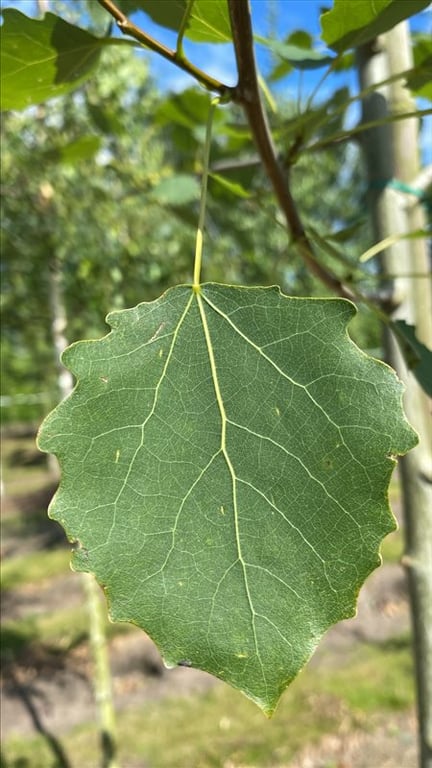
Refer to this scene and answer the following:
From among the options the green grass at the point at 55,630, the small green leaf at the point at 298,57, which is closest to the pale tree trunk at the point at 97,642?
the green grass at the point at 55,630

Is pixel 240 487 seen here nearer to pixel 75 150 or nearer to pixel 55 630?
pixel 75 150

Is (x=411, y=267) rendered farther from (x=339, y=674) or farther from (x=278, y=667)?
(x=339, y=674)

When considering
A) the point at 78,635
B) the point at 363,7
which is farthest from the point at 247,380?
the point at 78,635

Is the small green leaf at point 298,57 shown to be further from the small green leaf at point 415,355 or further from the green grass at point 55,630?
the green grass at point 55,630

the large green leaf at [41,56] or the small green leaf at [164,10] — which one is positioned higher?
the small green leaf at [164,10]

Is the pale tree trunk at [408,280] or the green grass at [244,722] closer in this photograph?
the pale tree trunk at [408,280]
